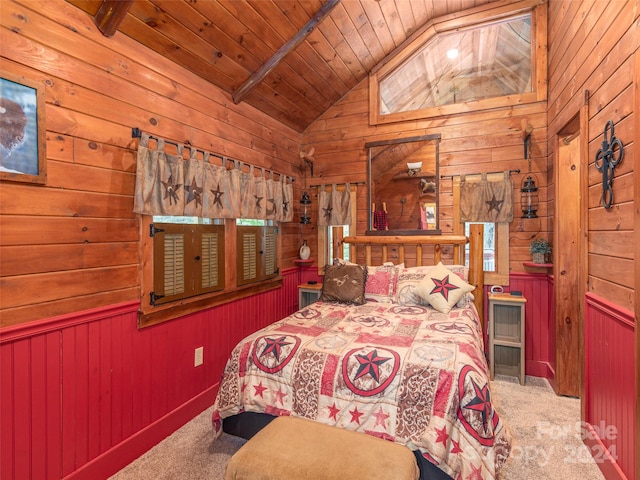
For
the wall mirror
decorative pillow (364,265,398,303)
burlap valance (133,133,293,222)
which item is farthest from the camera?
the wall mirror

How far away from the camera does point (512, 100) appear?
328cm

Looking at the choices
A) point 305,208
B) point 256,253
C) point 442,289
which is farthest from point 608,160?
point 305,208

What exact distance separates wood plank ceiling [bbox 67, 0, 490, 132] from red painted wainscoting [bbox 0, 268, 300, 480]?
1799mm

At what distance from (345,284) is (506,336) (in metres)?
1.70

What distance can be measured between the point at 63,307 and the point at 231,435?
135 centimetres

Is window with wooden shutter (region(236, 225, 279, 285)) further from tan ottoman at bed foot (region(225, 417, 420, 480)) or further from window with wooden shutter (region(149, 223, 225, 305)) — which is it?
tan ottoman at bed foot (region(225, 417, 420, 480))

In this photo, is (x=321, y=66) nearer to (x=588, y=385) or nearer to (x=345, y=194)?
(x=345, y=194)

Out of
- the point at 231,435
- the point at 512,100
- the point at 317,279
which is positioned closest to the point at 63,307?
the point at 231,435

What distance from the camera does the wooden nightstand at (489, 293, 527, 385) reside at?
308 centimetres

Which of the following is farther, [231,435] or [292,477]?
[231,435]

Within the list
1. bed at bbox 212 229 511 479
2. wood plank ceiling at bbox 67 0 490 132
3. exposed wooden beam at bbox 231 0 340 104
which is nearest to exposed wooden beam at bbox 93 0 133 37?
wood plank ceiling at bbox 67 0 490 132

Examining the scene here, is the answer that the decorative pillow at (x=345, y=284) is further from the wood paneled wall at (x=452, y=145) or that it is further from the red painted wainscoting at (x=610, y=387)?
the red painted wainscoting at (x=610, y=387)

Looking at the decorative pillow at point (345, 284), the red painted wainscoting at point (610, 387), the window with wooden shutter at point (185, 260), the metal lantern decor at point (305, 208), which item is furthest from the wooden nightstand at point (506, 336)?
the window with wooden shutter at point (185, 260)

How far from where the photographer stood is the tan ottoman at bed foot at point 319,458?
1.23m
